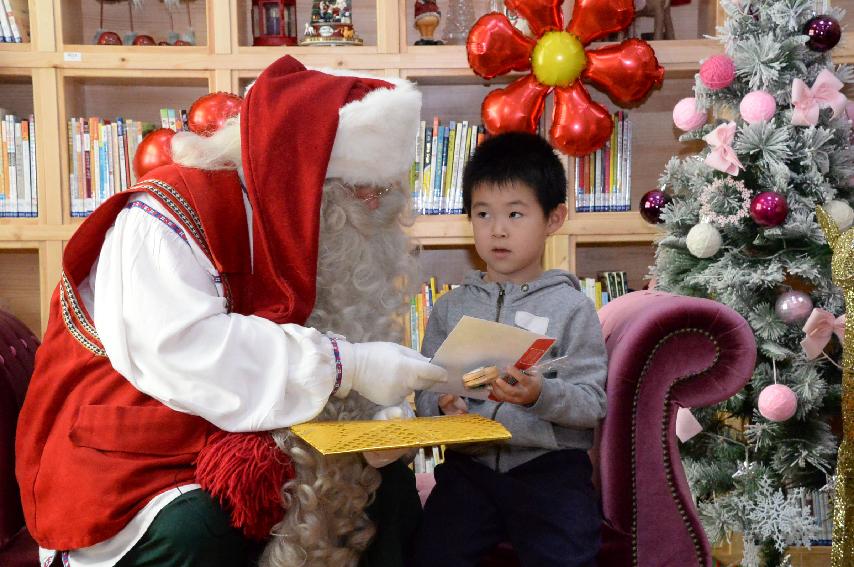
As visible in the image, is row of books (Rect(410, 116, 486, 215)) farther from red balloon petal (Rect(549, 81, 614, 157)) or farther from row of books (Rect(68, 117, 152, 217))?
row of books (Rect(68, 117, 152, 217))

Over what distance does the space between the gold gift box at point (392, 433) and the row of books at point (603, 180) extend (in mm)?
1756

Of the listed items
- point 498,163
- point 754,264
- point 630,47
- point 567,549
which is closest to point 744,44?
point 630,47

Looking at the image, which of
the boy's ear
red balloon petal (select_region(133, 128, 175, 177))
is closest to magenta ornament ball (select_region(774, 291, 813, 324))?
the boy's ear

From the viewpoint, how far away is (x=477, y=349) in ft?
4.82

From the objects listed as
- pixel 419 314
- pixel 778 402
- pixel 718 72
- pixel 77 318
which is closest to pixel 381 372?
pixel 77 318

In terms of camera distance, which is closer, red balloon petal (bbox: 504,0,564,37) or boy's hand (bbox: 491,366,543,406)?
boy's hand (bbox: 491,366,543,406)

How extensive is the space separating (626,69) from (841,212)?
2.67 feet

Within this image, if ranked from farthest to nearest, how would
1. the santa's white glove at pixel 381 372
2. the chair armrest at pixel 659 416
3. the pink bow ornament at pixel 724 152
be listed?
the pink bow ornament at pixel 724 152, the chair armrest at pixel 659 416, the santa's white glove at pixel 381 372

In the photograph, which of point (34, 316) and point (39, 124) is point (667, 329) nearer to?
point (39, 124)

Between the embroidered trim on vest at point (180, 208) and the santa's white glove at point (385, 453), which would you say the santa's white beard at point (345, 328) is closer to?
the santa's white glove at point (385, 453)

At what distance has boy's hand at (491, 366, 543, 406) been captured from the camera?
4.90ft

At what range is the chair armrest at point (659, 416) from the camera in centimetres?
161

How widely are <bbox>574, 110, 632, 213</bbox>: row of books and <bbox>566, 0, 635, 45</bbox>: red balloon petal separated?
42cm

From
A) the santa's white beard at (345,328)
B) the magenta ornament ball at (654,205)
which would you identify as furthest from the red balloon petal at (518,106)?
the santa's white beard at (345,328)
